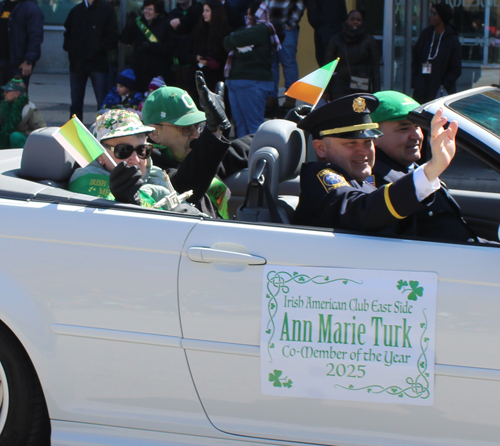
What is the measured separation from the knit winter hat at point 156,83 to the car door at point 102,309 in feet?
18.2

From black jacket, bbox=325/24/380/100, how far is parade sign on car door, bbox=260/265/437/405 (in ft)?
19.4

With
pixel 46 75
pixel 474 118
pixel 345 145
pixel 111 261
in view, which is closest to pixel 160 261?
→ pixel 111 261

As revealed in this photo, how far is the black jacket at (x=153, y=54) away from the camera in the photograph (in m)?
8.48

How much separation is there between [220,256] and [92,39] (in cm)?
723

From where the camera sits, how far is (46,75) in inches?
535

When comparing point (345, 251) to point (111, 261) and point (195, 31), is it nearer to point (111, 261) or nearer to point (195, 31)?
point (111, 261)

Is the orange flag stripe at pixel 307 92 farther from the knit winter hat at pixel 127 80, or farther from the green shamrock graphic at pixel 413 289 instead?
the knit winter hat at pixel 127 80

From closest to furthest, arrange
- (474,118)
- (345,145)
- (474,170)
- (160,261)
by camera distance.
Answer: (160,261), (474,118), (345,145), (474,170)

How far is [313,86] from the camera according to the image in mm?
3162

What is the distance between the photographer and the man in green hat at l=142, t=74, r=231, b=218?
11.3 feet

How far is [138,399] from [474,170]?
5.81 meters

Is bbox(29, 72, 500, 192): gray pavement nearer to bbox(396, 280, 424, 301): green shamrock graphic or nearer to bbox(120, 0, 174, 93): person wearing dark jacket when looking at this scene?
bbox(120, 0, 174, 93): person wearing dark jacket

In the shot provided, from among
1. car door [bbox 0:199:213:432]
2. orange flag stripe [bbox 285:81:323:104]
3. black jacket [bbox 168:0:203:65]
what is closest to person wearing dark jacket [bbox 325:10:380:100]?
black jacket [bbox 168:0:203:65]

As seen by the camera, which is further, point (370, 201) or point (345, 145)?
point (345, 145)
